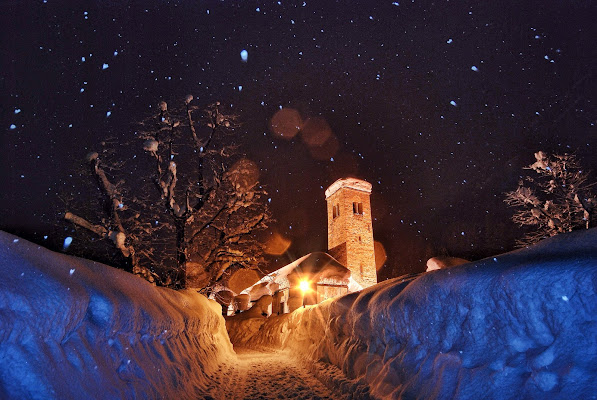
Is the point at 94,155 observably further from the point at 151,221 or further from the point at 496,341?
the point at 496,341

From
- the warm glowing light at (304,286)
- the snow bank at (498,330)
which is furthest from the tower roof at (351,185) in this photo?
the snow bank at (498,330)

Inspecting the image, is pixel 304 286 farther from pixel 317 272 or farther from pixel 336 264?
pixel 336 264

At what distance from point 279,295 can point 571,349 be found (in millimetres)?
33184

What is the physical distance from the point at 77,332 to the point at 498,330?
4.43 metres

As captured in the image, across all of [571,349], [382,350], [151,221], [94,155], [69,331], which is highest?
[94,155]

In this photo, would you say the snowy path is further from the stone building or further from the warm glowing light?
the stone building

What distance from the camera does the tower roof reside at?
39594 mm

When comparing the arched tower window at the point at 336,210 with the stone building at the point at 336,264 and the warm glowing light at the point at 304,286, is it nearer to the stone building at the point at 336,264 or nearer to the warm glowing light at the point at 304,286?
the stone building at the point at 336,264

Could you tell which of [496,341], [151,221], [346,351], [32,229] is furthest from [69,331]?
[32,229]

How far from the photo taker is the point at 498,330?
11.7 ft

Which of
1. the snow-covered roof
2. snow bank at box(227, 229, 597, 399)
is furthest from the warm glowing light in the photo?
snow bank at box(227, 229, 597, 399)

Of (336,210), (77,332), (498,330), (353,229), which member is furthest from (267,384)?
(336,210)

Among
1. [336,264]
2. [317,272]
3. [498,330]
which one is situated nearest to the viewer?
[498,330]

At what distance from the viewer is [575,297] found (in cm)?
301
